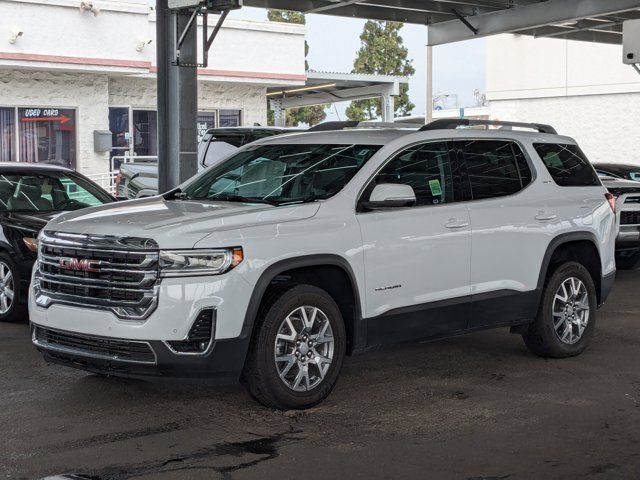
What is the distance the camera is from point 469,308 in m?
7.71

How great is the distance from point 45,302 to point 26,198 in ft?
14.0

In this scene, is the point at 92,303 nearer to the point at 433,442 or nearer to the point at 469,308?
the point at 433,442

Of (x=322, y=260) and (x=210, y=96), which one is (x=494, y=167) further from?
(x=210, y=96)

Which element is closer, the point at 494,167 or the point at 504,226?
the point at 504,226

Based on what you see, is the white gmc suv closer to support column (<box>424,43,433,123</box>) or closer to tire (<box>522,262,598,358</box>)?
tire (<box>522,262,598,358</box>)

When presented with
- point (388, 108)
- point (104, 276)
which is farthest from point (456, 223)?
point (388, 108)

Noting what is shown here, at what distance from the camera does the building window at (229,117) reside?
96.6 ft

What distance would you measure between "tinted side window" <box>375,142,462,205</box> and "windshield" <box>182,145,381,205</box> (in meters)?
0.21

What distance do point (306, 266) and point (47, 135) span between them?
20.1m

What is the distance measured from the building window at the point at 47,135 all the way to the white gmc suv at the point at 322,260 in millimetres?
18150

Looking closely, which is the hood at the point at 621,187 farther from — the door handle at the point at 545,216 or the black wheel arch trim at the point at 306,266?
the black wheel arch trim at the point at 306,266

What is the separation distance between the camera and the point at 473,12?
21.0 m

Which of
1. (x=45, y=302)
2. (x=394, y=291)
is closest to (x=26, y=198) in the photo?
(x=45, y=302)

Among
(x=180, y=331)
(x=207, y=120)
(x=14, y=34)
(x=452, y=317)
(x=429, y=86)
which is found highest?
(x=14, y=34)
